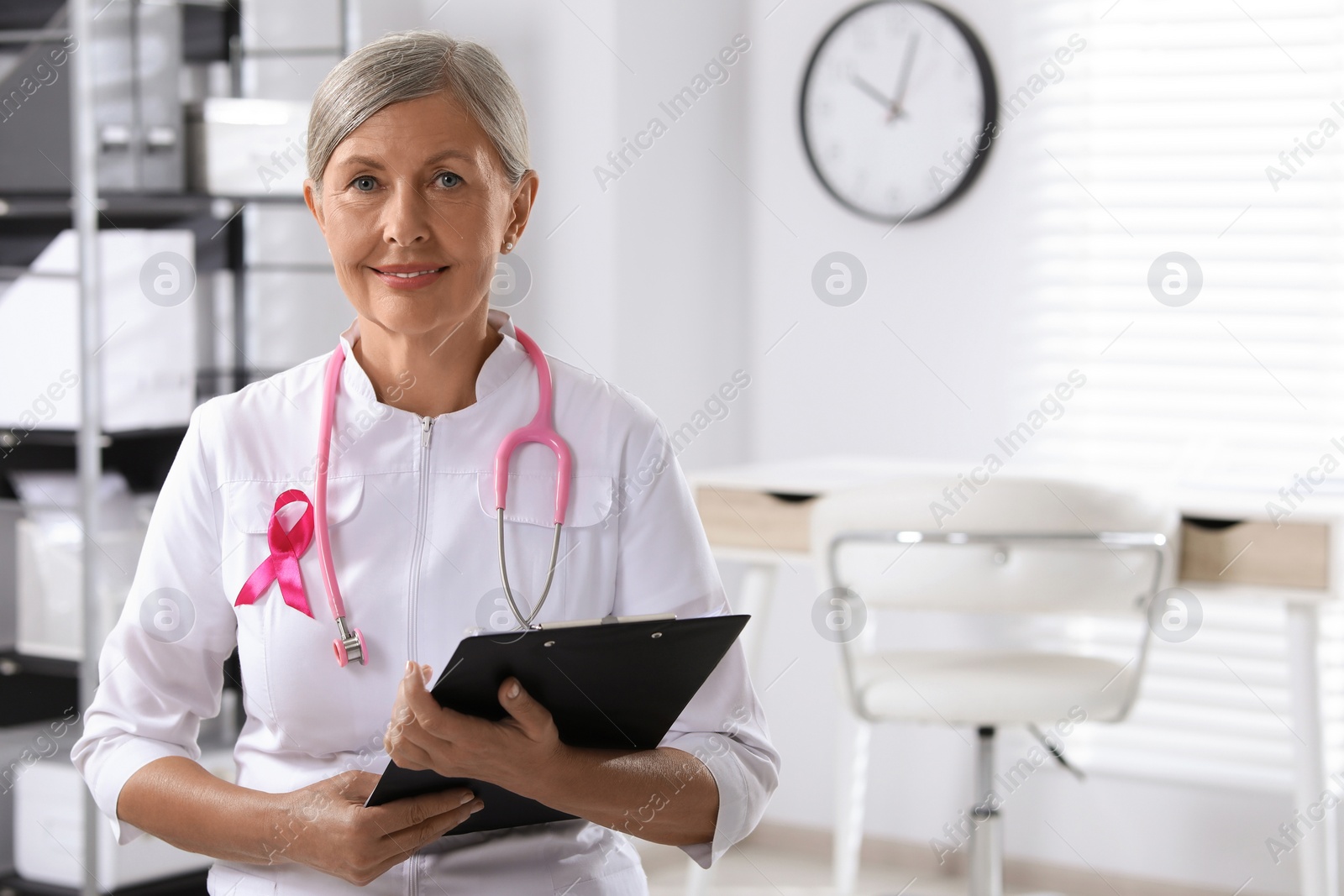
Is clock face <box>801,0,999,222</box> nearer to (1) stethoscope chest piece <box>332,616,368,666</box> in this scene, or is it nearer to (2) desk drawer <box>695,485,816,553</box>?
(2) desk drawer <box>695,485,816,553</box>

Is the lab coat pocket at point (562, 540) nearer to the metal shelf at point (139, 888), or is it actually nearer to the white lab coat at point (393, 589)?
the white lab coat at point (393, 589)

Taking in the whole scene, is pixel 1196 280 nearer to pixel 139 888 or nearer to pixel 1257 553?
pixel 1257 553

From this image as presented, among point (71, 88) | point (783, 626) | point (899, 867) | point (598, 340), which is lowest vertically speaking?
point (899, 867)

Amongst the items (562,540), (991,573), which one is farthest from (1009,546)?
(562,540)

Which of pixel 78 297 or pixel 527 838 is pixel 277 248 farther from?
pixel 527 838

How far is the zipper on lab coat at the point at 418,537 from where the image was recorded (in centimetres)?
124

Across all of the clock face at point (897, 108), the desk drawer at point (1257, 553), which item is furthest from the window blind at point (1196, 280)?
the desk drawer at point (1257, 553)

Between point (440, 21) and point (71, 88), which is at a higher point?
point (440, 21)

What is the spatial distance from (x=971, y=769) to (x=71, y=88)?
93.6 inches

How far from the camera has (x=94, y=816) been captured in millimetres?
2621

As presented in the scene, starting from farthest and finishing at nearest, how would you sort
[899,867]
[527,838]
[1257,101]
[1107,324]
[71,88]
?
[899,867]
[1107,324]
[1257,101]
[71,88]
[527,838]

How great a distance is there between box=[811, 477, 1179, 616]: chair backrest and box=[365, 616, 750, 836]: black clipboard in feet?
4.12

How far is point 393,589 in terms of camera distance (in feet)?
4.09

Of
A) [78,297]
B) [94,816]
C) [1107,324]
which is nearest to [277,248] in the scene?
[78,297]
